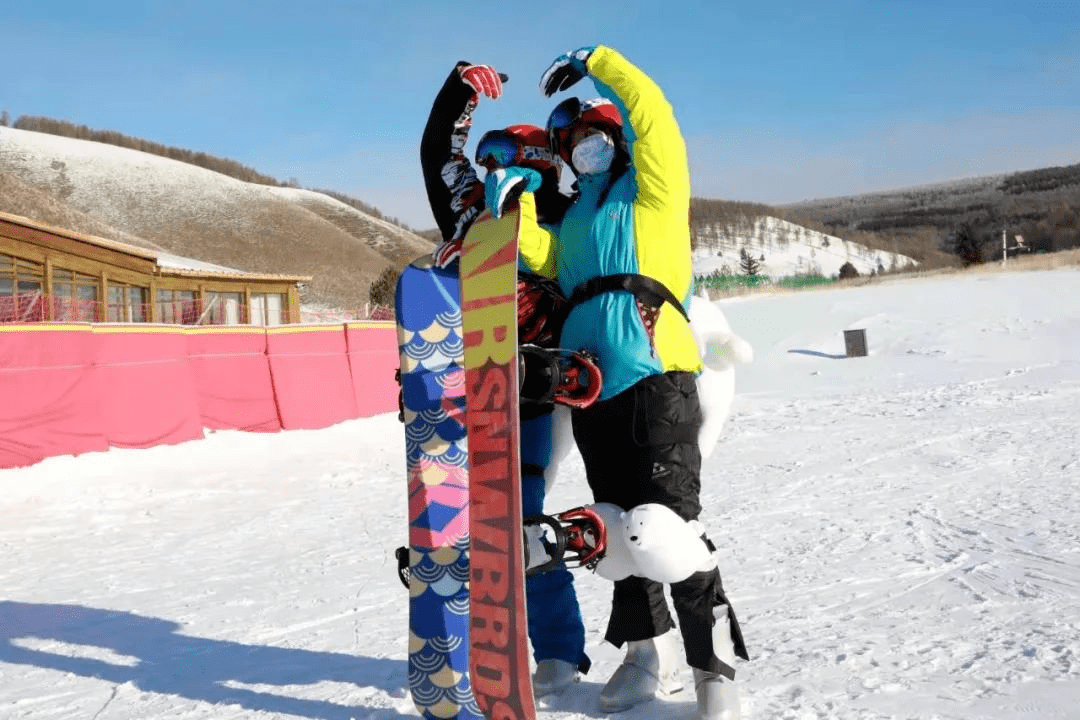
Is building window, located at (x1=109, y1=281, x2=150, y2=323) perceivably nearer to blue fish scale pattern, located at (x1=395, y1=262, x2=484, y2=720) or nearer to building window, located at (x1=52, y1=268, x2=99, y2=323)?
building window, located at (x1=52, y1=268, x2=99, y2=323)

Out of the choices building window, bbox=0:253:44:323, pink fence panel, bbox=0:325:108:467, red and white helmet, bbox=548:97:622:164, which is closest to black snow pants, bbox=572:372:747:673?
red and white helmet, bbox=548:97:622:164

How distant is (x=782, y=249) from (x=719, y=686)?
129683 mm

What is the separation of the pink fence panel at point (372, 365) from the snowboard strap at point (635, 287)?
1153cm

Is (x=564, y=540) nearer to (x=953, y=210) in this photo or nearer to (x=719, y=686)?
(x=719, y=686)

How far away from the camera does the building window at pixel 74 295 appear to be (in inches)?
789

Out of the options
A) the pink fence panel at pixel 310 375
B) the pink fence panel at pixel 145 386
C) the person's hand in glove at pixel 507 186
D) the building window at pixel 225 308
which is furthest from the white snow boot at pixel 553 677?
the building window at pixel 225 308

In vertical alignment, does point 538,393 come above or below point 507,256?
below

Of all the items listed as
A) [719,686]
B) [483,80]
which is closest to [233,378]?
[483,80]

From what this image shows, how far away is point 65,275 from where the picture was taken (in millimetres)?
21969

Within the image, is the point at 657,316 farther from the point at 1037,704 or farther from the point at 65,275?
the point at 65,275

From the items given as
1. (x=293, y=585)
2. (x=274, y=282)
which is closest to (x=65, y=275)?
(x=274, y=282)

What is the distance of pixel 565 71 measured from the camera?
286cm

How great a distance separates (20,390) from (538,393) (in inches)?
318

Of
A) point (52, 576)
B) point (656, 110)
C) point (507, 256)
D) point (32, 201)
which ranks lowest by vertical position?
point (52, 576)
